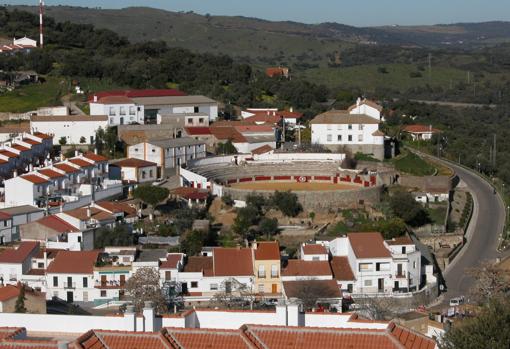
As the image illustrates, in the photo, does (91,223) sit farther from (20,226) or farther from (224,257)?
(224,257)

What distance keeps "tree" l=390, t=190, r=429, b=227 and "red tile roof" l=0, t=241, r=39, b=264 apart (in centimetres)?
1366

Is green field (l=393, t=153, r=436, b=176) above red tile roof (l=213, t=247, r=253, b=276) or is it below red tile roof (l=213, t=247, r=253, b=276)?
above

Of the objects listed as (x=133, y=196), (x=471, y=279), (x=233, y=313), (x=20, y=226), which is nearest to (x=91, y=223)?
(x=20, y=226)

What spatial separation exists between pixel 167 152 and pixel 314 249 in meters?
13.3

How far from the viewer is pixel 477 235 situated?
145ft

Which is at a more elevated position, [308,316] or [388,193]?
[308,316]

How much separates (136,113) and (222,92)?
11805 millimetres

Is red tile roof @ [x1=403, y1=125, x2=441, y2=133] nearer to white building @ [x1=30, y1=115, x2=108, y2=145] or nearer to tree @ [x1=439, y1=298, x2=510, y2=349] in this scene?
white building @ [x1=30, y1=115, x2=108, y2=145]

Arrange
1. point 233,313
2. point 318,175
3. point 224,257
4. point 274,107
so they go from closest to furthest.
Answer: point 233,313, point 224,257, point 318,175, point 274,107

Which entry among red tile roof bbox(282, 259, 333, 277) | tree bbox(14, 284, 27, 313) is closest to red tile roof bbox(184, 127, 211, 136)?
red tile roof bbox(282, 259, 333, 277)

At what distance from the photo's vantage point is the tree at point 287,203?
42438mm

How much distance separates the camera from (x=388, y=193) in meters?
46.2

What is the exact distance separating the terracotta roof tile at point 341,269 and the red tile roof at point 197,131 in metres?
18.1

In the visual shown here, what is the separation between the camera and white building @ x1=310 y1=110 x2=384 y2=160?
5209 cm
